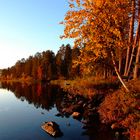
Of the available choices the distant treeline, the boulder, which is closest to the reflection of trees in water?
the boulder

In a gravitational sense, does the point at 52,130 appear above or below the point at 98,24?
below

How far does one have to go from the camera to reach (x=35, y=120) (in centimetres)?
2414

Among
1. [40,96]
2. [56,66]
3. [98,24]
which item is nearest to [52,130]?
[98,24]

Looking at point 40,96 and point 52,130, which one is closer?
point 52,130

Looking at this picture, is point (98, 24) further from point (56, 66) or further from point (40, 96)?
point (56, 66)

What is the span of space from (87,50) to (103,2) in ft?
13.0

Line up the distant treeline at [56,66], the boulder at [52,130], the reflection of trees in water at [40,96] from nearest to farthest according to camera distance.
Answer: the boulder at [52,130]
the reflection of trees in water at [40,96]
the distant treeline at [56,66]

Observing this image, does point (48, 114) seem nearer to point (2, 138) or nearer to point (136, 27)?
point (2, 138)

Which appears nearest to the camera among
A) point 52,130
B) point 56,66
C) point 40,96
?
point 52,130

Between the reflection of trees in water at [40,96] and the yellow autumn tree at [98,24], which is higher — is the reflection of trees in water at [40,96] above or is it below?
below

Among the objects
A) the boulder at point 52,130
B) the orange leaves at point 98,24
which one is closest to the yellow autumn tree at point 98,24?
the orange leaves at point 98,24

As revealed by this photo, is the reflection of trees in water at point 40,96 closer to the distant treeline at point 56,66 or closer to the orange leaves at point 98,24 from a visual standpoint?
the orange leaves at point 98,24

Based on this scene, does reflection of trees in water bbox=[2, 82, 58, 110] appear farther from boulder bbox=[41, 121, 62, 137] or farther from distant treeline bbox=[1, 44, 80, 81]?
distant treeline bbox=[1, 44, 80, 81]

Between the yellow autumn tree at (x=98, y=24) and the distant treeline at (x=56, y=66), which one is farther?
the distant treeline at (x=56, y=66)
